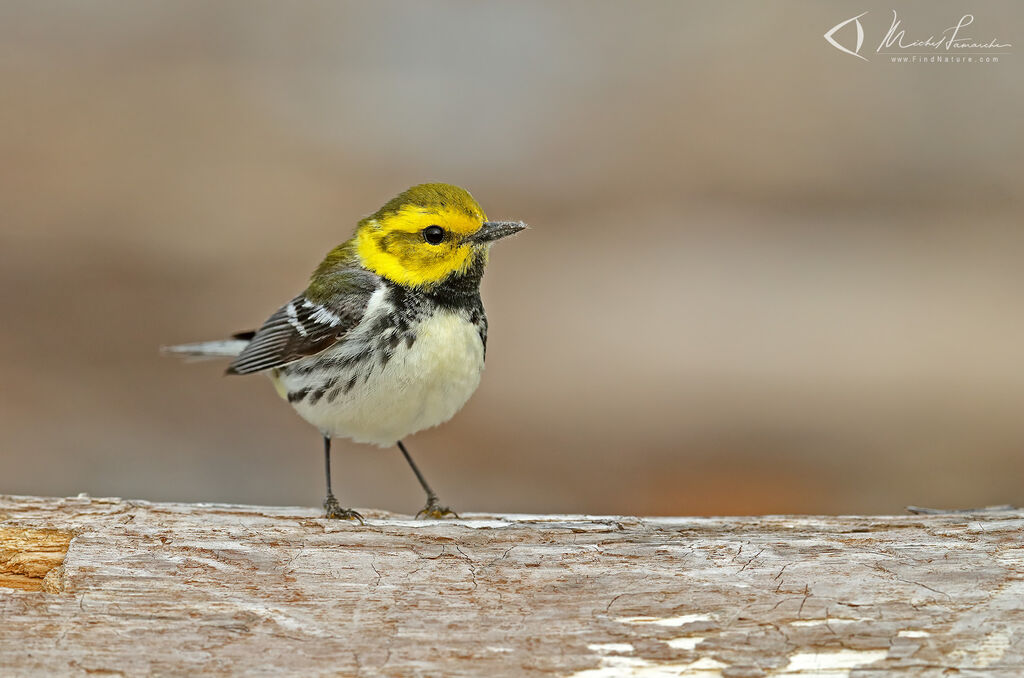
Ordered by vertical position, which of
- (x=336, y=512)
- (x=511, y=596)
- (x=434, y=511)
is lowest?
(x=511, y=596)

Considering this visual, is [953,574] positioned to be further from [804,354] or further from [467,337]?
[804,354]

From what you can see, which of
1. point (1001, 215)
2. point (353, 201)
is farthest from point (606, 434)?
point (1001, 215)

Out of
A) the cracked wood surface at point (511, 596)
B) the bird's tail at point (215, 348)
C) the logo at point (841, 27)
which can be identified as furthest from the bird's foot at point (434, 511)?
the logo at point (841, 27)

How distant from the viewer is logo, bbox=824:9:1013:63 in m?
9.49

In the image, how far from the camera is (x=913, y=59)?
387 inches

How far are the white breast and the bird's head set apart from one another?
209 millimetres

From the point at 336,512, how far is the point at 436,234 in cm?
122

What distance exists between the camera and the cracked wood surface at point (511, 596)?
347cm

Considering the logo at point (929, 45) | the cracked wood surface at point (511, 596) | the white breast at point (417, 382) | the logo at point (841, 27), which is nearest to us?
the cracked wood surface at point (511, 596)

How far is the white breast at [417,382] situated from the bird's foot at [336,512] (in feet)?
1.08

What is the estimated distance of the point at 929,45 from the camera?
9547 mm

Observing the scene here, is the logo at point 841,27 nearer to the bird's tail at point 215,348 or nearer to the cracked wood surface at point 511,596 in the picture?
the bird's tail at point 215,348

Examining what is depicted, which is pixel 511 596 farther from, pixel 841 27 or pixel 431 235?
pixel 841 27

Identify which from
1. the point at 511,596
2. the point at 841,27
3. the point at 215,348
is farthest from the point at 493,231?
the point at 841,27
